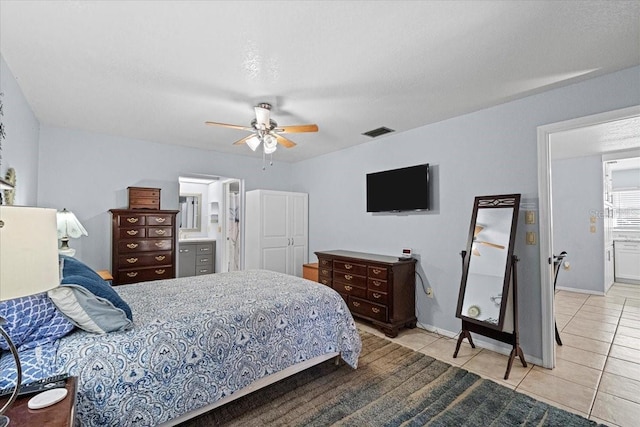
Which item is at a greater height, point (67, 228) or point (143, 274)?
point (67, 228)

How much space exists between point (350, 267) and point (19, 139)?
12.0ft

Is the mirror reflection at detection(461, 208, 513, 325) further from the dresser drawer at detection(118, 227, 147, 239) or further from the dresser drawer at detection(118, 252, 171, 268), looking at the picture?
the dresser drawer at detection(118, 227, 147, 239)

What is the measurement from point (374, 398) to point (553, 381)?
1539mm

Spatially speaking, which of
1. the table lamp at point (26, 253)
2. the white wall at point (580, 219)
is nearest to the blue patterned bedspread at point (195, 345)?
the table lamp at point (26, 253)

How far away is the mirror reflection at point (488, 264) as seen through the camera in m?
2.76

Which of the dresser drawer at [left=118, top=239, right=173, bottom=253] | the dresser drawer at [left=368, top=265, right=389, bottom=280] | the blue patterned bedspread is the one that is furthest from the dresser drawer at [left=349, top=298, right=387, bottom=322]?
the dresser drawer at [left=118, top=239, right=173, bottom=253]

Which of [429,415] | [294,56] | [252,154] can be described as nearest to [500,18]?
[294,56]

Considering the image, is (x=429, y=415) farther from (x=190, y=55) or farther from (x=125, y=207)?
(x=125, y=207)

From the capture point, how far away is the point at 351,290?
3.86 meters

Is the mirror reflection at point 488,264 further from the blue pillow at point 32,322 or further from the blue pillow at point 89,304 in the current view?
the blue pillow at point 32,322

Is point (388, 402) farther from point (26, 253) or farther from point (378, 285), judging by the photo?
point (26, 253)

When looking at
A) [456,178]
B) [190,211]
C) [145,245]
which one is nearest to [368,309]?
[456,178]

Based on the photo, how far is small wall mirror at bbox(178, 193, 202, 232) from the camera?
16.9 ft

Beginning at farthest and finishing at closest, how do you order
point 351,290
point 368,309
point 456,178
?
point 351,290
point 368,309
point 456,178
